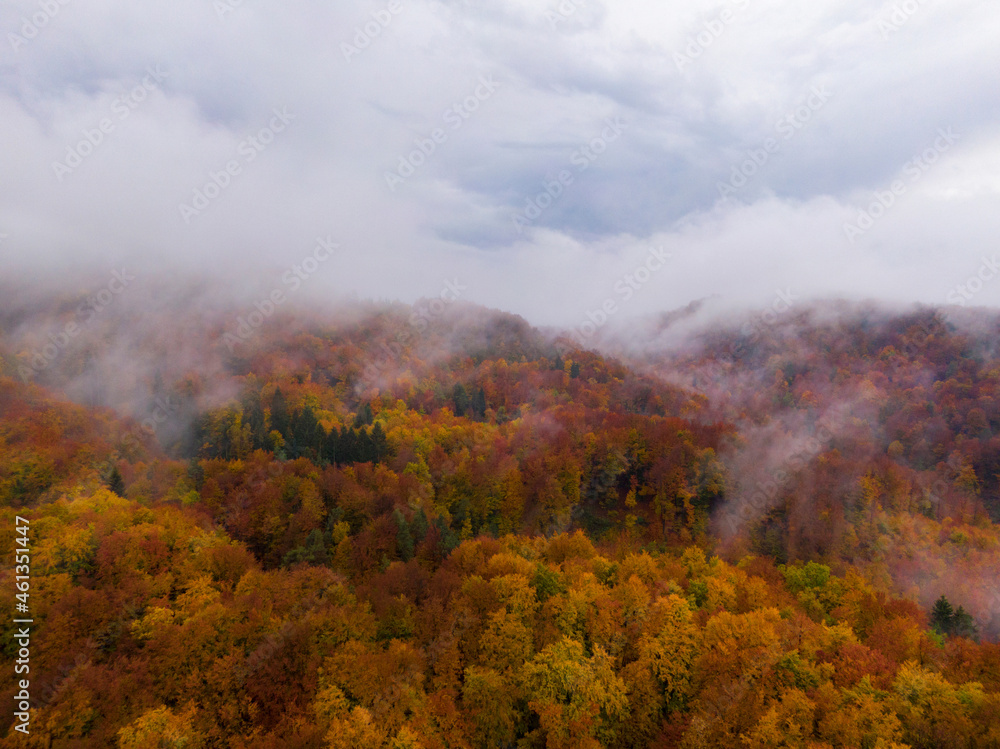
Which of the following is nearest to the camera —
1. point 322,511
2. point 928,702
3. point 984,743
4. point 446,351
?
point 984,743

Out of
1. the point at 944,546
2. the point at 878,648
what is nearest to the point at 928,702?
Result: the point at 878,648

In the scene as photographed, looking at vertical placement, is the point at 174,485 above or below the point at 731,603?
above

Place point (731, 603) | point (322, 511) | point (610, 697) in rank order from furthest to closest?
point (322, 511) → point (731, 603) → point (610, 697)

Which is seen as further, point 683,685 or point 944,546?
point 944,546

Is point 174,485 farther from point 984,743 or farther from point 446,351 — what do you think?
point 446,351

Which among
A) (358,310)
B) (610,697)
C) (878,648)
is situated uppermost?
(358,310)

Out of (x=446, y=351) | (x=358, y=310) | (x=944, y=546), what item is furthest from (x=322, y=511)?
(x=358, y=310)
